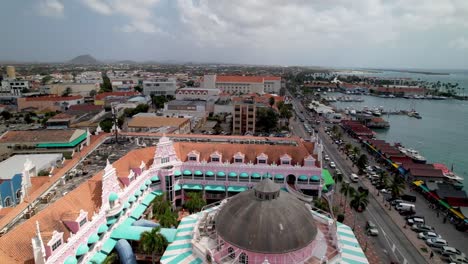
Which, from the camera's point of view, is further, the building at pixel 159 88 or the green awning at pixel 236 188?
the building at pixel 159 88

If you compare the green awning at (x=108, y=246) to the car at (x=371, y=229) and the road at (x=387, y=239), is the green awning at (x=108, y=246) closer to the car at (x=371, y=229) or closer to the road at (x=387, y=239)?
the road at (x=387, y=239)

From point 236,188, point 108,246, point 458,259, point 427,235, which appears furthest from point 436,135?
point 108,246

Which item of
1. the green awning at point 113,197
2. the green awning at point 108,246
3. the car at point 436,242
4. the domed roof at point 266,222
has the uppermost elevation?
the domed roof at point 266,222

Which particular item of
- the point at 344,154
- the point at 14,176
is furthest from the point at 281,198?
the point at 344,154

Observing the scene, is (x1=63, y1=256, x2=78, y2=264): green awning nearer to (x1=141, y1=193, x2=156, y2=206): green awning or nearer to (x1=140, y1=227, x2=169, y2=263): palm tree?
(x1=140, y1=227, x2=169, y2=263): palm tree

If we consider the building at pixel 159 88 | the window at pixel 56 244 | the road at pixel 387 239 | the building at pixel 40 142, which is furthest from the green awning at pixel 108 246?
the building at pixel 159 88

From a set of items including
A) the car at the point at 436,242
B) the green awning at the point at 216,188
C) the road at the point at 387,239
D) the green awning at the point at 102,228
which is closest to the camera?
the green awning at the point at 102,228

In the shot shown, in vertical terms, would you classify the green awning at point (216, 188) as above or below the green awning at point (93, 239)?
below

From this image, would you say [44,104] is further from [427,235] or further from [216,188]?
[427,235]

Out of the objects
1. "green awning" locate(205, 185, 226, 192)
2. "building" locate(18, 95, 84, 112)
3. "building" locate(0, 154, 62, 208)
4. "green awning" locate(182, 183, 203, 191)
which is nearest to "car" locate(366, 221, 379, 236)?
"green awning" locate(205, 185, 226, 192)
